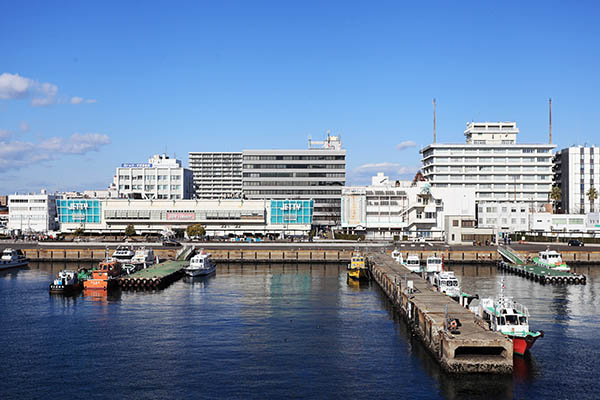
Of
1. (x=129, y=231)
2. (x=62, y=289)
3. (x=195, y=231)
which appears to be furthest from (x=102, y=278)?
(x=129, y=231)

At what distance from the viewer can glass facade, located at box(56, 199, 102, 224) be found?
17904 centimetres

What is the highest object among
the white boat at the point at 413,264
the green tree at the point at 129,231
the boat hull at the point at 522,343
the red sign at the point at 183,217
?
the red sign at the point at 183,217

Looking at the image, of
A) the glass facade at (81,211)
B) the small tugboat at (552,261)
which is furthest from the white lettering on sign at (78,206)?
the small tugboat at (552,261)

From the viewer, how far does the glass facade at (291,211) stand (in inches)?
7067

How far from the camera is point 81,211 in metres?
180

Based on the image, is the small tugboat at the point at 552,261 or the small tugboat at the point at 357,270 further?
the small tugboat at the point at 552,261

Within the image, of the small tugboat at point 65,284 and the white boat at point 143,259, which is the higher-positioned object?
the white boat at point 143,259

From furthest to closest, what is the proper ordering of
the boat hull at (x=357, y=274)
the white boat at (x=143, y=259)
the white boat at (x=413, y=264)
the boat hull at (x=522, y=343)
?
the white boat at (x=143, y=259) < the white boat at (x=413, y=264) < the boat hull at (x=357, y=274) < the boat hull at (x=522, y=343)

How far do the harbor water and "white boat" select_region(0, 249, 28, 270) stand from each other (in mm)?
33030

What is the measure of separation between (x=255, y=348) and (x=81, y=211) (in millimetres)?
139372

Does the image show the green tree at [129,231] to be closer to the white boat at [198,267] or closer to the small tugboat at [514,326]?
the white boat at [198,267]

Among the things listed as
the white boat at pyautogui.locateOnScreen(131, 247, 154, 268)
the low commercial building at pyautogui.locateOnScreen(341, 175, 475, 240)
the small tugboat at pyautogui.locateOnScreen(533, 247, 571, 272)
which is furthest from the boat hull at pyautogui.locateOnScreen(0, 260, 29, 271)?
the small tugboat at pyautogui.locateOnScreen(533, 247, 571, 272)

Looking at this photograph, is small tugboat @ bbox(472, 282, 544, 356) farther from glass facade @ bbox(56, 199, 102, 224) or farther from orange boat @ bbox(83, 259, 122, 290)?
glass facade @ bbox(56, 199, 102, 224)

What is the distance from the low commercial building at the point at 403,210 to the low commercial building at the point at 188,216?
16.1m
